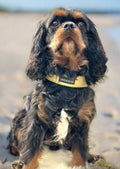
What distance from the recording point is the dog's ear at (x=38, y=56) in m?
3.86

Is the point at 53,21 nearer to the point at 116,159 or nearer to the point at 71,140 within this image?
the point at 71,140

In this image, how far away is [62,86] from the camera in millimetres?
3848

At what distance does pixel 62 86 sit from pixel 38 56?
426 millimetres

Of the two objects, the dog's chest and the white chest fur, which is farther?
the white chest fur

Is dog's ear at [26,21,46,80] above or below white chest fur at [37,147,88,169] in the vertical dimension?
above

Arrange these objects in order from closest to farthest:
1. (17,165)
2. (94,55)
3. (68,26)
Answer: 1. (68,26)
2. (94,55)
3. (17,165)

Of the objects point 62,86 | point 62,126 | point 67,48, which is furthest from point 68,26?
point 62,126

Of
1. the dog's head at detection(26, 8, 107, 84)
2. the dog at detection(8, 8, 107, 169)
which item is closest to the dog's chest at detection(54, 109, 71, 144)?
the dog at detection(8, 8, 107, 169)

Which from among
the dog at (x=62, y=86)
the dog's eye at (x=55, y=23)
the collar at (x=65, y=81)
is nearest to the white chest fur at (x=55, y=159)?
the dog at (x=62, y=86)

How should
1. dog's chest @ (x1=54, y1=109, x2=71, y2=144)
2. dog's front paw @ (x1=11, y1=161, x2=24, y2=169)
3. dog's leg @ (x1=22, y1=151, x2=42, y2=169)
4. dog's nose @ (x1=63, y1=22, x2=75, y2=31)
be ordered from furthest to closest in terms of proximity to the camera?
dog's front paw @ (x1=11, y1=161, x2=24, y2=169) < dog's leg @ (x1=22, y1=151, x2=42, y2=169) < dog's chest @ (x1=54, y1=109, x2=71, y2=144) < dog's nose @ (x1=63, y1=22, x2=75, y2=31)

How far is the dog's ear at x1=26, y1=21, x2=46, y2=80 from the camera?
3.86 m

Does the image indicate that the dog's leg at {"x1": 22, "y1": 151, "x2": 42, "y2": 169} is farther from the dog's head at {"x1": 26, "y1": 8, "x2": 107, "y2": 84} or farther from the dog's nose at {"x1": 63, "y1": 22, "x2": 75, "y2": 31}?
the dog's nose at {"x1": 63, "y1": 22, "x2": 75, "y2": 31}

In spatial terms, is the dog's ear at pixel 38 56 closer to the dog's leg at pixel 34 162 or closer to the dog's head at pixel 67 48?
the dog's head at pixel 67 48

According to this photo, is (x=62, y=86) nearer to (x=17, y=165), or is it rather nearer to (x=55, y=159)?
(x=55, y=159)
